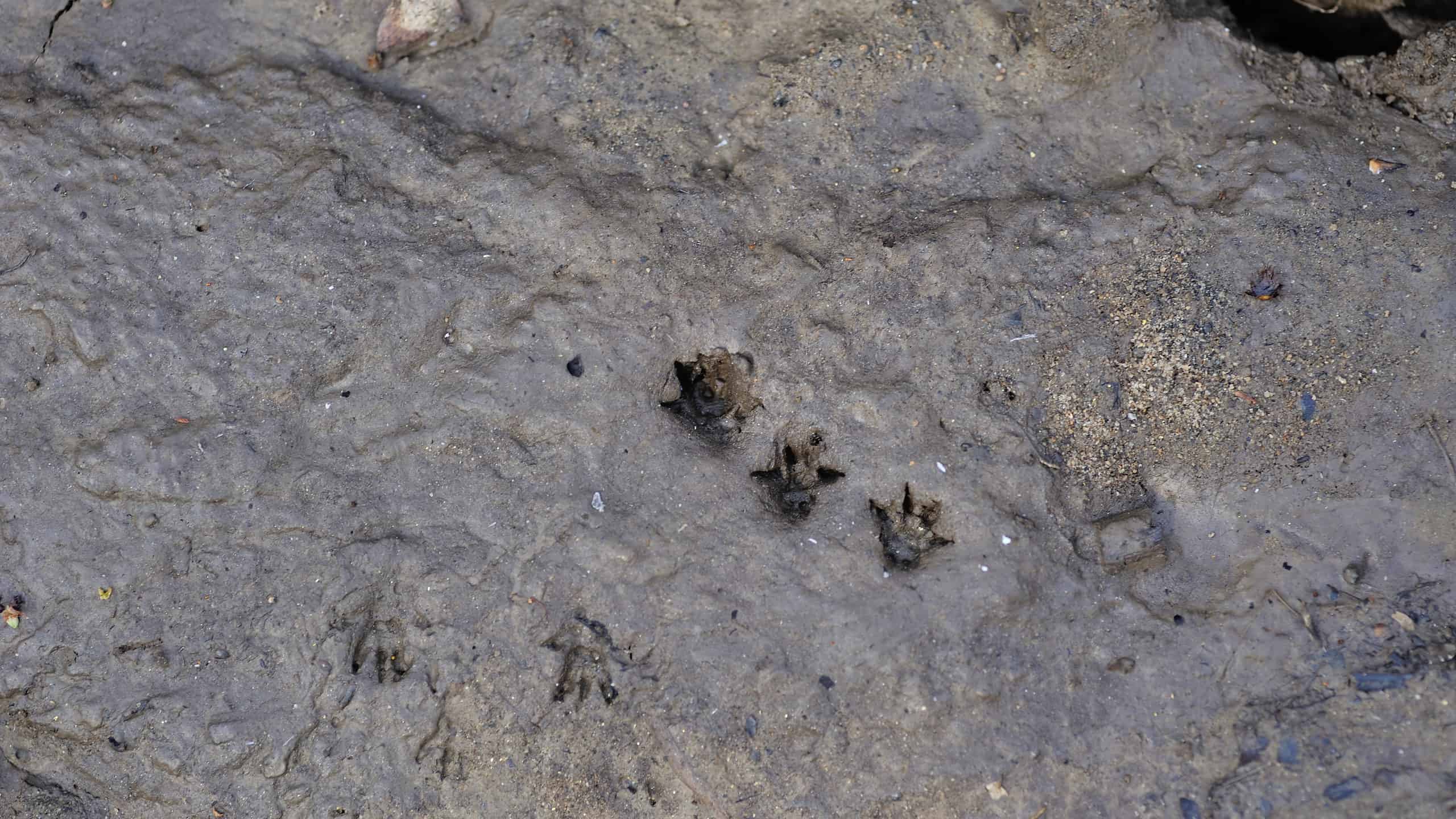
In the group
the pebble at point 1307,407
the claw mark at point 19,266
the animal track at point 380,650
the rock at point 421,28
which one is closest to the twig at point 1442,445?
the pebble at point 1307,407

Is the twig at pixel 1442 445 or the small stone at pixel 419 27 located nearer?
the twig at pixel 1442 445

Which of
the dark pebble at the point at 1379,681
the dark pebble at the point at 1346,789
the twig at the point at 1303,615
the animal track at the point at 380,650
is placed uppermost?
the twig at the point at 1303,615

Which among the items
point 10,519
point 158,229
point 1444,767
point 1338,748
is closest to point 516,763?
point 10,519

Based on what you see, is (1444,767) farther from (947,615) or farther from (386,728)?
(386,728)

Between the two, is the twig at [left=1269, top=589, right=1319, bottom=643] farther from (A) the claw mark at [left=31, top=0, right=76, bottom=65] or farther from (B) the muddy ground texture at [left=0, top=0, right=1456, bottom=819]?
(A) the claw mark at [left=31, top=0, right=76, bottom=65]

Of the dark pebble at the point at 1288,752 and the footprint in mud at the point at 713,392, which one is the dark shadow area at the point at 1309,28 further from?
the dark pebble at the point at 1288,752

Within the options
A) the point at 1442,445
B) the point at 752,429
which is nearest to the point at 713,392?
the point at 752,429
